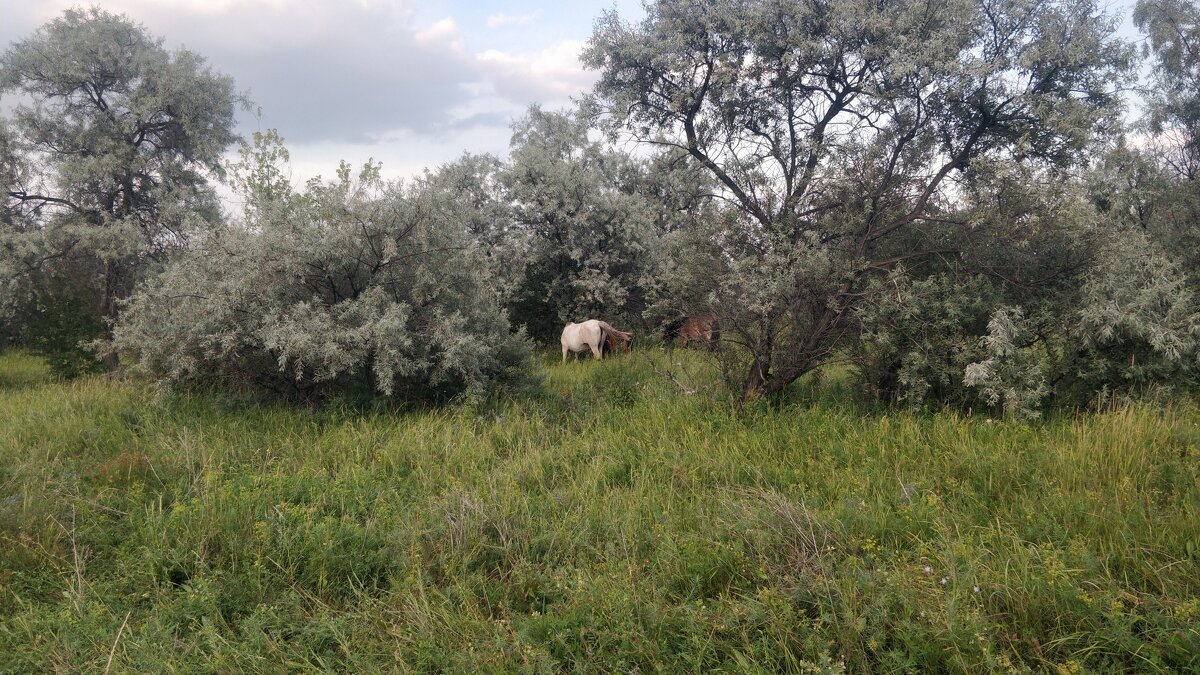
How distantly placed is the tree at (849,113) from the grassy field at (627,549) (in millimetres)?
A: 1408

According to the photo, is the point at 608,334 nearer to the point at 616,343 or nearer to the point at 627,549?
the point at 616,343

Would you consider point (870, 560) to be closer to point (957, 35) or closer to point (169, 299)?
point (957, 35)

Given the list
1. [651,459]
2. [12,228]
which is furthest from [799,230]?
[12,228]

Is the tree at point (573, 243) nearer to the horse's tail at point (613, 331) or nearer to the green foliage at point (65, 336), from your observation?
the horse's tail at point (613, 331)

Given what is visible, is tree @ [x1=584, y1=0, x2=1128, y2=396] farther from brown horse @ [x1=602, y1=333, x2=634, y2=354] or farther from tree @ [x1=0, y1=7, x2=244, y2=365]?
tree @ [x1=0, y1=7, x2=244, y2=365]

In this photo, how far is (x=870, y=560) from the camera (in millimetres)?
3430

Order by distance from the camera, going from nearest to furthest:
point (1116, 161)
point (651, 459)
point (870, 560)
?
1. point (870, 560)
2. point (651, 459)
3. point (1116, 161)

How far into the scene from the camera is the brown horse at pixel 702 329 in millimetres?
7254

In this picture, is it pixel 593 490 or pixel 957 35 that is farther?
pixel 957 35

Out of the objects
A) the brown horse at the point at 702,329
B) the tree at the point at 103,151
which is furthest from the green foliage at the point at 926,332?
the tree at the point at 103,151

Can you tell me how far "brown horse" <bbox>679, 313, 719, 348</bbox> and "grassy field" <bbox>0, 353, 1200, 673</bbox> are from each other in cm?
134

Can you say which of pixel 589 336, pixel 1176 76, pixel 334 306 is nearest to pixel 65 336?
pixel 334 306


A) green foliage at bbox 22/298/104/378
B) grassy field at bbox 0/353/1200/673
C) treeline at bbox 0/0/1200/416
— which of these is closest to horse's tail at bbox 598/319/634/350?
treeline at bbox 0/0/1200/416

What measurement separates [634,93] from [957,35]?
12.1ft
